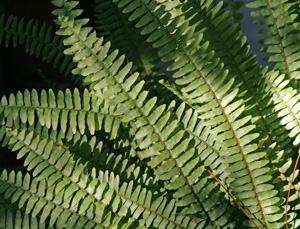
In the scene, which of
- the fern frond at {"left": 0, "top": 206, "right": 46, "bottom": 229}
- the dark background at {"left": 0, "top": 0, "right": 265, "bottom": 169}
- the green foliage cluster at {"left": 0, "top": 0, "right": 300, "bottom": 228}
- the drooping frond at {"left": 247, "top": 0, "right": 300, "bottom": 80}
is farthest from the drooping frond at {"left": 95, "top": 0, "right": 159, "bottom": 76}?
the dark background at {"left": 0, "top": 0, "right": 265, "bottom": 169}

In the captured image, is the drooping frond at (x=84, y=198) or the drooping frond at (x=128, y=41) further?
the drooping frond at (x=128, y=41)

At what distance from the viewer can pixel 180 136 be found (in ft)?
2.45

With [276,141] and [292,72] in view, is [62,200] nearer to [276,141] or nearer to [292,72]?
[276,141]

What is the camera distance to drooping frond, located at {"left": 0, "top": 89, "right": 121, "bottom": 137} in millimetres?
845

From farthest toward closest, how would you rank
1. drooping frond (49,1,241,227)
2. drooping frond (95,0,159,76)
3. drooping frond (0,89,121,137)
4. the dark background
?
the dark background
drooping frond (95,0,159,76)
drooping frond (0,89,121,137)
drooping frond (49,1,241,227)

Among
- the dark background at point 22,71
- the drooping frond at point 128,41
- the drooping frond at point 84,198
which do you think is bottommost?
the drooping frond at point 84,198

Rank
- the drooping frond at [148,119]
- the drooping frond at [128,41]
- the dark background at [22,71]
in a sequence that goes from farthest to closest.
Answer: the dark background at [22,71] < the drooping frond at [128,41] < the drooping frond at [148,119]

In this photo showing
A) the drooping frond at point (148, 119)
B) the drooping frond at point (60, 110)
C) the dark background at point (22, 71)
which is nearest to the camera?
the drooping frond at point (148, 119)

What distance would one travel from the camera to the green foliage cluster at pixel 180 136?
74 cm

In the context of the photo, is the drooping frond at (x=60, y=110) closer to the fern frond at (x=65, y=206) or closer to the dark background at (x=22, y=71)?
the fern frond at (x=65, y=206)

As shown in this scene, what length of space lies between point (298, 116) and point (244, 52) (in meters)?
0.20

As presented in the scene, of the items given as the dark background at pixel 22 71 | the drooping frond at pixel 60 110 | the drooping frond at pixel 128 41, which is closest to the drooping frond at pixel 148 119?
the drooping frond at pixel 60 110

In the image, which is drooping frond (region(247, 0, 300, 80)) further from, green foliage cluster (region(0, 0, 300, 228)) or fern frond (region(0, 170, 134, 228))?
fern frond (region(0, 170, 134, 228))

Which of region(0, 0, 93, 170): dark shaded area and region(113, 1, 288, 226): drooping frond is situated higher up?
region(0, 0, 93, 170): dark shaded area
